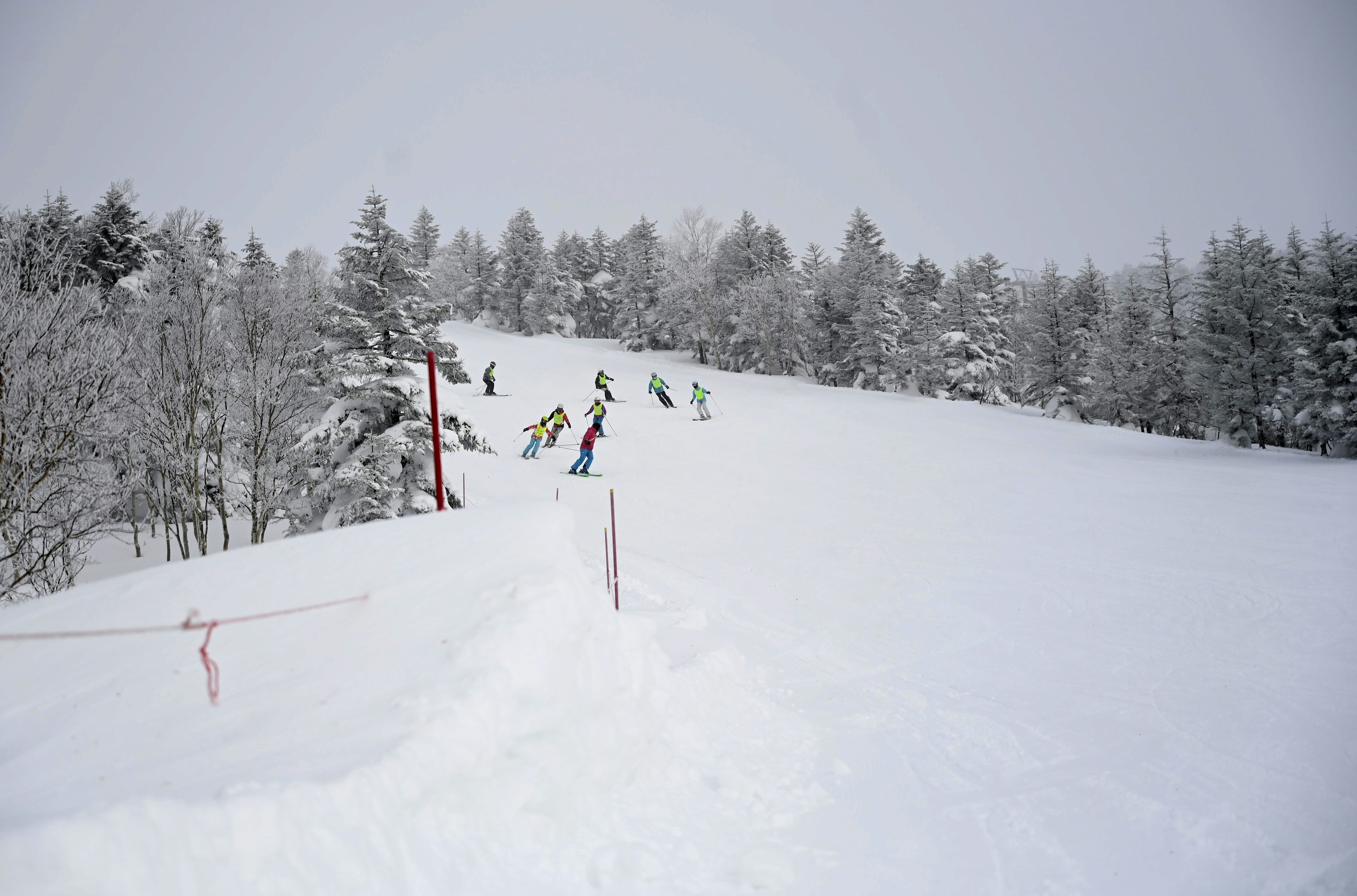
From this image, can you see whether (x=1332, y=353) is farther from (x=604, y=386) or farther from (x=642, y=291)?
(x=642, y=291)

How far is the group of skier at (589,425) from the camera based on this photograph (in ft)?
58.3

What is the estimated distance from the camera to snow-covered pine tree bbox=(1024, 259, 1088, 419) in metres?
41.4

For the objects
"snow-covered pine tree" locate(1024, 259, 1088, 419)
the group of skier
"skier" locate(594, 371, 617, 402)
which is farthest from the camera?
"snow-covered pine tree" locate(1024, 259, 1088, 419)

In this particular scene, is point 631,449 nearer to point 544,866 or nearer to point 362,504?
point 362,504

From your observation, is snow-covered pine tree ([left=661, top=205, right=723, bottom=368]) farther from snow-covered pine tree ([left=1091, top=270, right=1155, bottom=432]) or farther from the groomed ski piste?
the groomed ski piste

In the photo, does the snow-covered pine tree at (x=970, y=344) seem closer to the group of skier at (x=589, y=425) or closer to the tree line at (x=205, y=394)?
the group of skier at (x=589, y=425)

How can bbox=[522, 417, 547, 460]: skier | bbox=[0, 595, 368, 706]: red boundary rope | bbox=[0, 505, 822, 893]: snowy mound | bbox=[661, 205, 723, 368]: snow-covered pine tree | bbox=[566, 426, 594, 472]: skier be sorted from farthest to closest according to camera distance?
bbox=[661, 205, 723, 368]: snow-covered pine tree
bbox=[522, 417, 547, 460]: skier
bbox=[566, 426, 594, 472]: skier
bbox=[0, 595, 368, 706]: red boundary rope
bbox=[0, 505, 822, 893]: snowy mound

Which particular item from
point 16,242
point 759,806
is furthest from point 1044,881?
point 16,242

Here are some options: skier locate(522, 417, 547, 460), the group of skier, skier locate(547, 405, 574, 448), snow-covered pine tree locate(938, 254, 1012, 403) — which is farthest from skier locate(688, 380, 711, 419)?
snow-covered pine tree locate(938, 254, 1012, 403)

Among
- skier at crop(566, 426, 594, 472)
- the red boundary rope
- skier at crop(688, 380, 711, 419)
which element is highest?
skier at crop(688, 380, 711, 419)

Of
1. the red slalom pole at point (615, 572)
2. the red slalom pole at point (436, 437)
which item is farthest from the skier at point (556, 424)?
the red slalom pole at point (436, 437)

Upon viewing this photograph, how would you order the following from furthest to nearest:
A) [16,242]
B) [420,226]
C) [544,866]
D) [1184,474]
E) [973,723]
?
[420,226], [1184,474], [16,242], [973,723], [544,866]

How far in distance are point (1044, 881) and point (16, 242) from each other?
16219 millimetres

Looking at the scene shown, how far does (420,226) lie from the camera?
68875 mm
